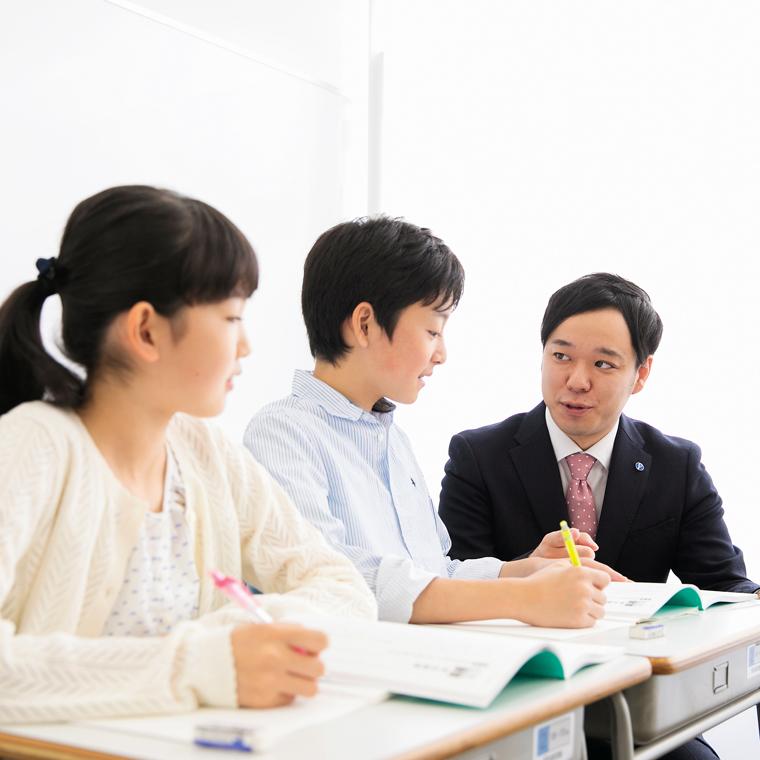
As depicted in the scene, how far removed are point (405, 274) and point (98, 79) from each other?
1.23 metres

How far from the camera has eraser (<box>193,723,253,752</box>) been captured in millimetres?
845

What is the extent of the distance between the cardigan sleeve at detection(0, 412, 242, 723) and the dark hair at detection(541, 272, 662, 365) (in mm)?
1628

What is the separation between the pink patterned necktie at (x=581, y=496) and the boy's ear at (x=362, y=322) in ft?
2.67

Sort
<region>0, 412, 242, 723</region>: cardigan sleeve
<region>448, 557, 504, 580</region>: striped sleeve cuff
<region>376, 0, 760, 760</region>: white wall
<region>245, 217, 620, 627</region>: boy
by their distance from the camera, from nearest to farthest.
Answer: <region>0, 412, 242, 723</region>: cardigan sleeve
<region>245, 217, 620, 627</region>: boy
<region>448, 557, 504, 580</region>: striped sleeve cuff
<region>376, 0, 760, 760</region>: white wall

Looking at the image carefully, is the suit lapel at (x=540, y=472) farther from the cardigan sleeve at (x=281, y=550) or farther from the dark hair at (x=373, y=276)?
the cardigan sleeve at (x=281, y=550)

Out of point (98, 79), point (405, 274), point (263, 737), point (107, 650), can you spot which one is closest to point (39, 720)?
point (107, 650)

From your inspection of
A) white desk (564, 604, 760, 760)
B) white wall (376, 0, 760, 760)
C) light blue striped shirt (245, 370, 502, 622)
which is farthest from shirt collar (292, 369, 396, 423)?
white wall (376, 0, 760, 760)

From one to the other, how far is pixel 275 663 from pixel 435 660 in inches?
7.2

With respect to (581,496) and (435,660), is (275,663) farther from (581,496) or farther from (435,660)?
(581,496)

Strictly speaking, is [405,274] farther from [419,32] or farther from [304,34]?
[419,32]

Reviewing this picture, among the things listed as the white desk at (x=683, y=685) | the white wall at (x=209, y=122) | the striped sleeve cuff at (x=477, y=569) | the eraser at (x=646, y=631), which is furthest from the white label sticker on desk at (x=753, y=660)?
the white wall at (x=209, y=122)

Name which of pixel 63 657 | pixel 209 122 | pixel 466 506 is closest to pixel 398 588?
pixel 63 657

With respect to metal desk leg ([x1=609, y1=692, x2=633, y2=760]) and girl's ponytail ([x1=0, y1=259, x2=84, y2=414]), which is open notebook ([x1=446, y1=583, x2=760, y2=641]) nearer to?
metal desk leg ([x1=609, y1=692, x2=633, y2=760])

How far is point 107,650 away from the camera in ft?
3.30
